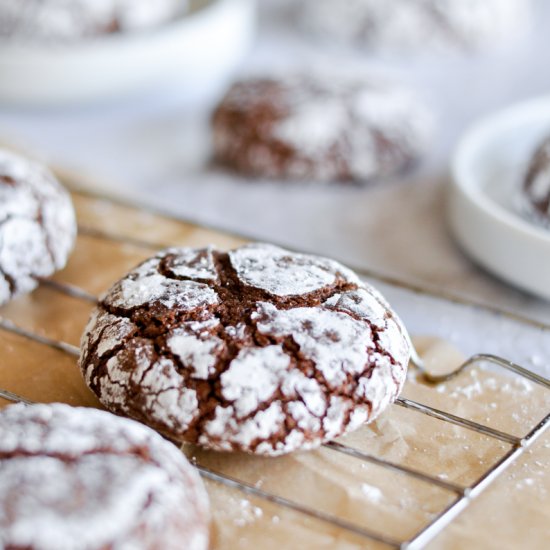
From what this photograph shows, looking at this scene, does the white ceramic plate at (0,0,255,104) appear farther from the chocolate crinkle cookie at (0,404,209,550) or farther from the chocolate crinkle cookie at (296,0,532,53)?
the chocolate crinkle cookie at (0,404,209,550)

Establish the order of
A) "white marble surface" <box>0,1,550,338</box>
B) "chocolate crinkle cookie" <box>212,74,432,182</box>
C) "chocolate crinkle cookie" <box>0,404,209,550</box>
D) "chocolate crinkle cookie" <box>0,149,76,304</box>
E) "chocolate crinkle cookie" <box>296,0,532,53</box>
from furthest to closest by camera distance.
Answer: "chocolate crinkle cookie" <box>296,0,532,53</box> < "chocolate crinkle cookie" <box>212,74,432,182</box> < "white marble surface" <box>0,1,550,338</box> < "chocolate crinkle cookie" <box>0,149,76,304</box> < "chocolate crinkle cookie" <box>0,404,209,550</box>

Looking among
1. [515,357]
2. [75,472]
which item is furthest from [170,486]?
[515,357]

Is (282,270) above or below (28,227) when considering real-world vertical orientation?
above

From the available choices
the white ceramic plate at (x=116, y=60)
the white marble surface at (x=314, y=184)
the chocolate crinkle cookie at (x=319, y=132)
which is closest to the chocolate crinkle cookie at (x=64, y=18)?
the white ceramic plate at (x=116, y=60)

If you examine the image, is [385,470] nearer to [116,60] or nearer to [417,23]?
[116,60]

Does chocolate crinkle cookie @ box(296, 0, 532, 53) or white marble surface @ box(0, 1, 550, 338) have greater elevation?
chocolate crinkle cookie @ box(296, 0, 532, 53)

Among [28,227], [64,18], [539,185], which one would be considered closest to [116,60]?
[64,18]

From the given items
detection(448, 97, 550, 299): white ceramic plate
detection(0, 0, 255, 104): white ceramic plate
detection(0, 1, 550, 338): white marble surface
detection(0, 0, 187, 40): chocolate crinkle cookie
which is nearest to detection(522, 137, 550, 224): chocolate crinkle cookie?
detection(448, 97, 550, 299): white ceramic plate
